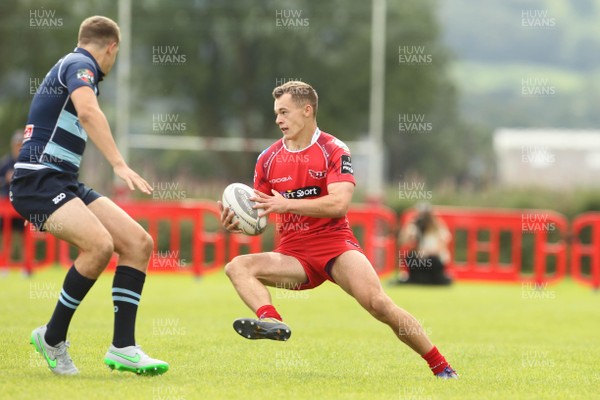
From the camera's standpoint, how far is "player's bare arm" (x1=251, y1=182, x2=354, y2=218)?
7.95 metres

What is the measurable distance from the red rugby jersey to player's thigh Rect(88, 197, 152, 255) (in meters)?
1.14

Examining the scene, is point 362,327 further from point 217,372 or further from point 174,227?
point 174,227

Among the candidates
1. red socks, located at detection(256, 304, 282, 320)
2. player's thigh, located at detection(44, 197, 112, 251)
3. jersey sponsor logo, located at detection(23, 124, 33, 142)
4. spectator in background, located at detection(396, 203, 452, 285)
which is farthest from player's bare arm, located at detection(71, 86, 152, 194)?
spectator in background, located at detection(396, 203, 452, 285)

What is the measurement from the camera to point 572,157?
57.2 m

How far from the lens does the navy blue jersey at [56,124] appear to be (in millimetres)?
7684

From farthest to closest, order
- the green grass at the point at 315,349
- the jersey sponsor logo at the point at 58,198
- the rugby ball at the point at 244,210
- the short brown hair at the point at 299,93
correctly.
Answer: the short brown hair at the point at 299,93, the rugby ball at the point at 244,210, the jersey sponsor logo at the point at 58,198, the green grass at the point at 315,349

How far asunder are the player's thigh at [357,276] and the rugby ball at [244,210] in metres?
0.64

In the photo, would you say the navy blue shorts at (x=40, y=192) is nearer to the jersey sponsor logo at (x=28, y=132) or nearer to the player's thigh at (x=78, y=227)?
the player's thigh at (x=78, y=227)

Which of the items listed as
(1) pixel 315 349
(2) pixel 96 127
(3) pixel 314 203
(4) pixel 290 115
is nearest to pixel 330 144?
(4) pixel 290 115

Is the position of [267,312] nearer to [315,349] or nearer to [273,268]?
[273,268]

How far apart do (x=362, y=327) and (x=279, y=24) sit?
73.4 ft

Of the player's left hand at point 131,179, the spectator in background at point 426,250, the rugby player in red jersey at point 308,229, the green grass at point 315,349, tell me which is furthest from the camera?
the spectator in background at point 426,250

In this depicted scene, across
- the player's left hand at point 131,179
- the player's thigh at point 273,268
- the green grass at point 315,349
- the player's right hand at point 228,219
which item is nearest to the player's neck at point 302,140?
the player's right hand at point 228,219

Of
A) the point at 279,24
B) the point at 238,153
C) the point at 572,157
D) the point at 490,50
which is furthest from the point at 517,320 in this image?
the point at 490,50
